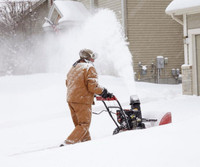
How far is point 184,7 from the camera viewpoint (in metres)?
13.7

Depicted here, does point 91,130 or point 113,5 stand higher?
point 113,5

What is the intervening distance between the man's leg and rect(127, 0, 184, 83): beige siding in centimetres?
1444

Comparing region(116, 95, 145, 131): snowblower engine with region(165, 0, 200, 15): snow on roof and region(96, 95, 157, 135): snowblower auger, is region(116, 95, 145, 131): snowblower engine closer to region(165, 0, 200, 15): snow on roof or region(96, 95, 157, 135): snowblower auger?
region(96, 95, 157, 135): snowblower auger

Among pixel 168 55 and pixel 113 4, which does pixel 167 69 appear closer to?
pixel 168 55

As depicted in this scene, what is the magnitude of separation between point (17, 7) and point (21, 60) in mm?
4422

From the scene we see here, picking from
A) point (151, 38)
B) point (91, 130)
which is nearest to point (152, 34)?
point (151, 38)

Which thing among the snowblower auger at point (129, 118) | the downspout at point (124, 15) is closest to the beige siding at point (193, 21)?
the downspout at point (124, 15)

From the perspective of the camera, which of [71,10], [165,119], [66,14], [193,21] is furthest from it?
[71,10]

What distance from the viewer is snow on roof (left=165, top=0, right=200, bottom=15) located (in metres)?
13.5

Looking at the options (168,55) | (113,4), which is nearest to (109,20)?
(113,4)

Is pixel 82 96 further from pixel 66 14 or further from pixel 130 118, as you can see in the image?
pixel 66 14

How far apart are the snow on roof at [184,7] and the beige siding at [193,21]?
0.22 metres

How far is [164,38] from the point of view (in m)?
20.7

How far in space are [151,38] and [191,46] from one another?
6216mm
